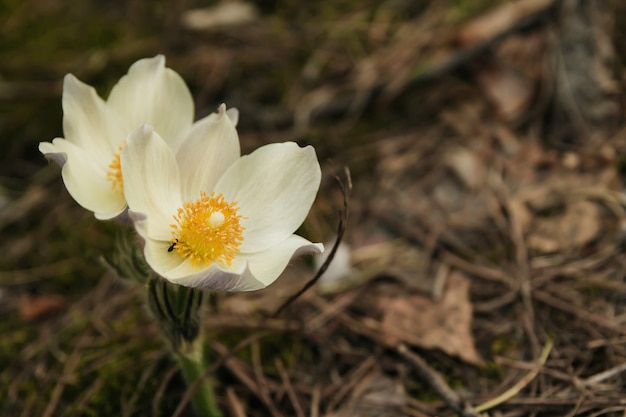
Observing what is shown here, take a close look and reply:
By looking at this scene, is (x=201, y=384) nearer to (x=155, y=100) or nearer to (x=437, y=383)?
(x=437, y=383)

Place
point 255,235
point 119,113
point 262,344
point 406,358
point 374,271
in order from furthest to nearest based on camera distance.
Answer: point 374,271 < point 262,344 < point 406,358 < point 119,113 < point 255,235

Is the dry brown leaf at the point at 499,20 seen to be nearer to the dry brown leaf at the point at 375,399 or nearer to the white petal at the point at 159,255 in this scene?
the dry brown leaf at the point at 375,399

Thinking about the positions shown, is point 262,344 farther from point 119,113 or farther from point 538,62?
point 538,62

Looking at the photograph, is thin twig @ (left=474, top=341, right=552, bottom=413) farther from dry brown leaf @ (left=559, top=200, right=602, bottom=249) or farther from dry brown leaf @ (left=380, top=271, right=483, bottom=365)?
dry brown leaf @ (left=559, top=200, right=602, bottom=249)

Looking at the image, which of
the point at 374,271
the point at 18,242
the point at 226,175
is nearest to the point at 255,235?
the point at 226,175

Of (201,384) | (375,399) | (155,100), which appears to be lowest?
(375,399)

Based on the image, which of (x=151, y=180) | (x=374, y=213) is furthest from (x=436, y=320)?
(x=151, y=180)

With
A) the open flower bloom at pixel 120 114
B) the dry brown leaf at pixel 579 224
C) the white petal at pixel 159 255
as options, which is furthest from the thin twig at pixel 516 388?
the open flower bloom at pixel 120 114
